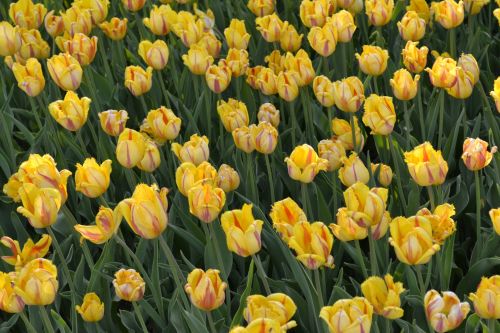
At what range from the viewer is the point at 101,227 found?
1.62 metres

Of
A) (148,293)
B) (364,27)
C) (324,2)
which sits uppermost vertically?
(324,2)

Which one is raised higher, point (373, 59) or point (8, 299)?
point (373, 59)

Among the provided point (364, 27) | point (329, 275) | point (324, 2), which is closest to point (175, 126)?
point (329, 275)

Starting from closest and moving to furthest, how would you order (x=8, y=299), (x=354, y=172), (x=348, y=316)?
(x=348, y=316) < (x=8, y=299) < (x=354, y=172)

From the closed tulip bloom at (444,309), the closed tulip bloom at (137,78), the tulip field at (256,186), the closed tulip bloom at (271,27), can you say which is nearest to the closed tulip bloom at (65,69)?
the tulip field at (256,186)

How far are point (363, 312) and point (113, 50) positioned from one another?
196cm

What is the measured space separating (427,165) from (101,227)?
636 mm

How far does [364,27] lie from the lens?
3.00 meters

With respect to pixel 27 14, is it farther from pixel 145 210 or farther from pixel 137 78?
pixel 145 210

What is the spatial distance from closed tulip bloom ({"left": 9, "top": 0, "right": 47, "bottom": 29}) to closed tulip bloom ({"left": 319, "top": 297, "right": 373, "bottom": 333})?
6.11ft

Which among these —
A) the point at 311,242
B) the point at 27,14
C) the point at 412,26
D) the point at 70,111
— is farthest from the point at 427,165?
the point at 27,14

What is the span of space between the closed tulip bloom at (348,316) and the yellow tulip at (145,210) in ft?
1.22

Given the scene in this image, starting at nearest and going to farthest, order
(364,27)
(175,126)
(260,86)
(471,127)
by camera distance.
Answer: (175,126)
(260,86)
(471,127)
(364,27)

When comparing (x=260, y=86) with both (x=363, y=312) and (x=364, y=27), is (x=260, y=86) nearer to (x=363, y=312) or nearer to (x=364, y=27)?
(x=364, y=27)
